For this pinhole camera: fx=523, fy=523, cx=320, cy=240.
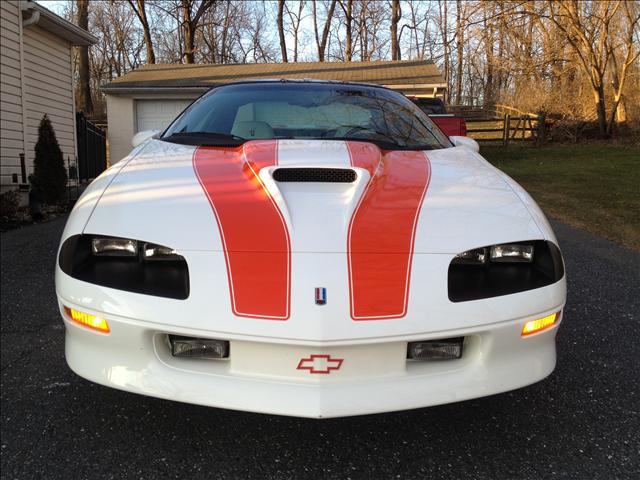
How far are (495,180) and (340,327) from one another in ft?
3.69

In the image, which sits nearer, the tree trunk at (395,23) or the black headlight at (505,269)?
the black headlight at (505,269)

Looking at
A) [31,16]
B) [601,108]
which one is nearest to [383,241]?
[31,16]

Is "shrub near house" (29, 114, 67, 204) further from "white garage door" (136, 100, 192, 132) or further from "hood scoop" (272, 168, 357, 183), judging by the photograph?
"white garage door" (136, 100, 192, 132)

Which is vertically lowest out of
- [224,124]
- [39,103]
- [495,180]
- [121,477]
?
[121,477]

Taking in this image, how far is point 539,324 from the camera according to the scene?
5.91ft

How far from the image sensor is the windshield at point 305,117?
9.20 ft

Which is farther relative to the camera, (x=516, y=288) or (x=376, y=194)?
(x=376, y=194)

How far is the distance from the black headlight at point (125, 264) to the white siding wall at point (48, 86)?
8921mm

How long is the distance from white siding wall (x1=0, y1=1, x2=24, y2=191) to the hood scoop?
822 cm

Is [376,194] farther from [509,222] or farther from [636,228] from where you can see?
[636,228]


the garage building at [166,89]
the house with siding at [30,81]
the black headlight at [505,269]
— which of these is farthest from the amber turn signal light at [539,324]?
the garage building at [166,89]

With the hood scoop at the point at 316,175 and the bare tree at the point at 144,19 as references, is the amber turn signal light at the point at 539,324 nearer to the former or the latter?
the hood scoop at the point at 316,175

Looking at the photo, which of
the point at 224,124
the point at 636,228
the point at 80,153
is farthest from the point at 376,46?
the point at 224,124

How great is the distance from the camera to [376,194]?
6.51 feet
